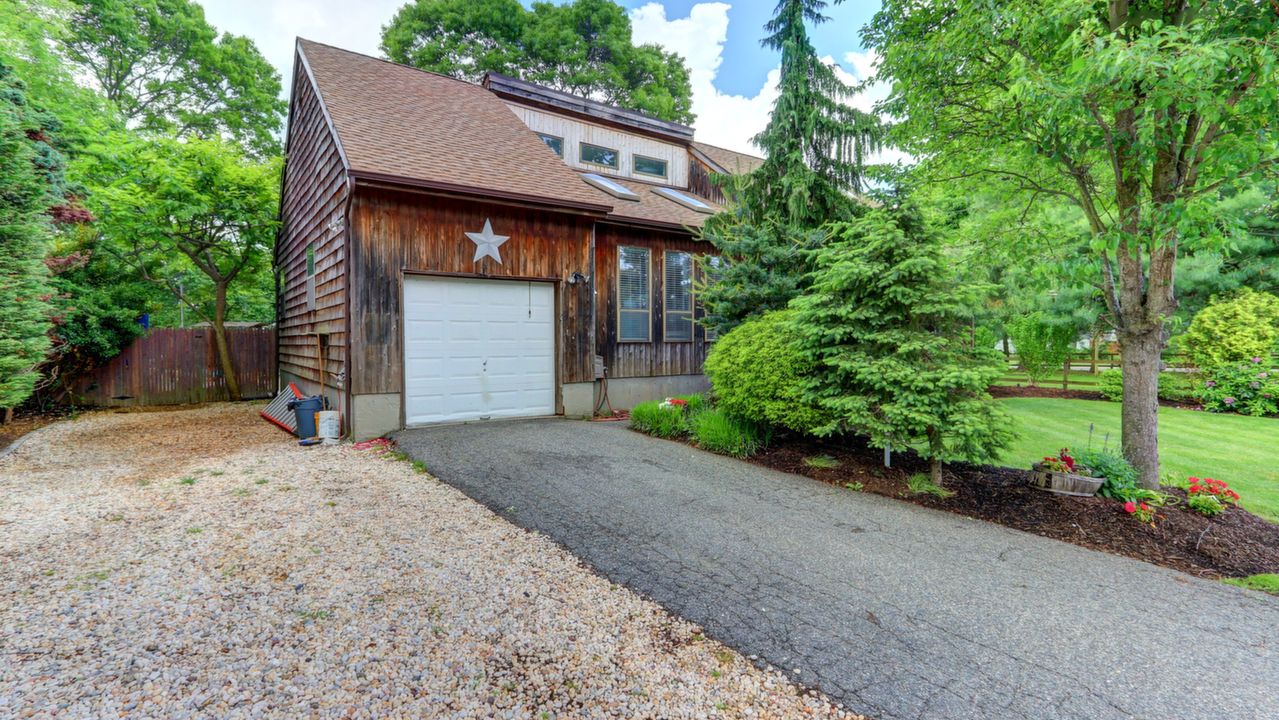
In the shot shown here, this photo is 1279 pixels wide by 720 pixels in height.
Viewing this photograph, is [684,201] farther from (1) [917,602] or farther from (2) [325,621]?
(2) [325,621]

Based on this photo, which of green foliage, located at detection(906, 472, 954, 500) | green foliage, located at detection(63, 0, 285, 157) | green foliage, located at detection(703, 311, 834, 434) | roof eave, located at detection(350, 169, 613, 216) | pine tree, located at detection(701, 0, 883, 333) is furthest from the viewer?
green foliage, located at detection(63, 0, 285, 157)

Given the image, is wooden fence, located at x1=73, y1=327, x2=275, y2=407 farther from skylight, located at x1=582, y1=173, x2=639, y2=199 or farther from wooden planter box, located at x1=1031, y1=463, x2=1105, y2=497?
wooden planter box, located at x1=1031, y1=463, x2=1105, y2=497

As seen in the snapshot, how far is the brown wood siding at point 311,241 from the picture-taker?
7.12 meters

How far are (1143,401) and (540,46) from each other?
76.6 ft

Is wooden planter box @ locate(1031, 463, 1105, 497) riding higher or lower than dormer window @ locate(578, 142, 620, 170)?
lower

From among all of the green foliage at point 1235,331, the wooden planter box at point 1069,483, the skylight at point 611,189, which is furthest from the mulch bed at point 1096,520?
the green foliage at point 1235,331

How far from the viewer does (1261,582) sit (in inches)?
118

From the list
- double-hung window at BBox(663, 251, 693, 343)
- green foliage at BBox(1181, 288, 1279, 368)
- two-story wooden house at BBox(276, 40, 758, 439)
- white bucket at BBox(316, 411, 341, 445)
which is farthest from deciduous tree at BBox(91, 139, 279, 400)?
green foliage at BBox(1181, 288, 1279, 368)

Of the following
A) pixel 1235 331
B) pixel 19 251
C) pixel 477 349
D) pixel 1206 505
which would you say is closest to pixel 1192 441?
pixel 1206 505

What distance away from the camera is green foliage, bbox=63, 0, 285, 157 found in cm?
1584

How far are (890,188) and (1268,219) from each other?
11314 mm

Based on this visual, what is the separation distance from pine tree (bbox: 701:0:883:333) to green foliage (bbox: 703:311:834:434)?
66 centimetres

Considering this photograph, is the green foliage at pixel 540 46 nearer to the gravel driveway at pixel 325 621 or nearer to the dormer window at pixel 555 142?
the dormer window at pixel 555 142

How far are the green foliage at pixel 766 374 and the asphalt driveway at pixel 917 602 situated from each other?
3.02ft
